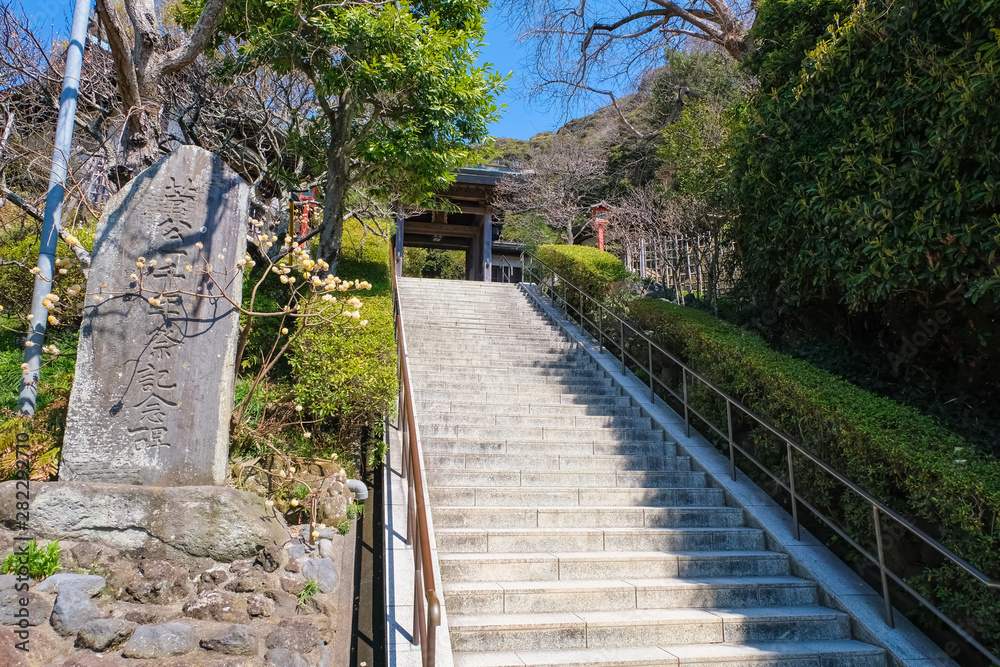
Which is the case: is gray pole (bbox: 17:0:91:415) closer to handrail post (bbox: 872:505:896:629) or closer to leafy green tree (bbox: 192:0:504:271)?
leafy green tree (bbox: 192:0:504:271)

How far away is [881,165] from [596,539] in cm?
391

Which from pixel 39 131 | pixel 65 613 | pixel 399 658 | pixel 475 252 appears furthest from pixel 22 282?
pixel 475 252

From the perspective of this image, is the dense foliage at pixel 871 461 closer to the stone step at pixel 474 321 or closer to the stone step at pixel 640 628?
the stone step at pixel 640 628

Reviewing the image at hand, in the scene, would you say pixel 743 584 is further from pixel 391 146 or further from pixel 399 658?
pixel 391 146

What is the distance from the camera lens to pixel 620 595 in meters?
3.78

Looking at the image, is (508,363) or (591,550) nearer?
(591,550)

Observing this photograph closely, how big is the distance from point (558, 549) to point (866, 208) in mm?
3811

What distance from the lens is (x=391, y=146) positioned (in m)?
8.04

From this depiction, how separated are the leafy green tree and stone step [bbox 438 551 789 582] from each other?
5914 mm

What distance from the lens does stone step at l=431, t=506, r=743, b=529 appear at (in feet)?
14.7

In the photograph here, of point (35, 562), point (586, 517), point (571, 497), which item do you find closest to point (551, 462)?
point (571, 497)

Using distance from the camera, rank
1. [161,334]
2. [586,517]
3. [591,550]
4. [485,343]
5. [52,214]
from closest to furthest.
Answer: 1. [161,334]
2. [591,550]
3. [52,214]
4. [586,517]
5. [485,343]

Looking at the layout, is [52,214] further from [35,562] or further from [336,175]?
[336,175]

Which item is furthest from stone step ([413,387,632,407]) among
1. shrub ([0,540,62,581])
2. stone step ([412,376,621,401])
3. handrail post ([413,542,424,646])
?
shrub ([0,540,62,581])
